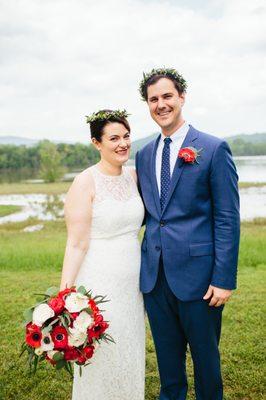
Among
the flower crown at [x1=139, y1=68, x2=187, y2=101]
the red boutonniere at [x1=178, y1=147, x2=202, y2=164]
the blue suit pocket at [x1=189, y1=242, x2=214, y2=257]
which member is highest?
the flower crown at [x1=139, y1=68, x2=187, y2=101]

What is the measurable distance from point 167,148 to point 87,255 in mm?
1266

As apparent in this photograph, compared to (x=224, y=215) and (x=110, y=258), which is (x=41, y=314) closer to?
(x=110, y=258)

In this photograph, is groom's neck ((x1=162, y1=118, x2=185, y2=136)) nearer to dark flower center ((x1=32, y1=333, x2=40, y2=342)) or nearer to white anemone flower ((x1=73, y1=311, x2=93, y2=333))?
white anemone flower ((x1=73, y1=311, x2=93, y2=333))

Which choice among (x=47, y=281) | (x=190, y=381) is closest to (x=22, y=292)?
(x=47, y=281)

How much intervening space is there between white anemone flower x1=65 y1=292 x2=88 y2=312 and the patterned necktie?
3.65 ft

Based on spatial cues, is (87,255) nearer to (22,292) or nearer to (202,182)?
(202,182)

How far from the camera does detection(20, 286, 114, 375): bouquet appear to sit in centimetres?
306

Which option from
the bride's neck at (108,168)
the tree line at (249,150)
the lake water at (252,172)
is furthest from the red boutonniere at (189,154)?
the tree line at (249,150)

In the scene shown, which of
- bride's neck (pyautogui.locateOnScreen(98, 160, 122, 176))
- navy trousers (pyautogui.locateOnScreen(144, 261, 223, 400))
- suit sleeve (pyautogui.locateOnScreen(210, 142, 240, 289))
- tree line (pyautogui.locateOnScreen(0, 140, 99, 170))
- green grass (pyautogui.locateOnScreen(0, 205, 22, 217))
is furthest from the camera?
tree line (pyautogui.locateOnScreen(0, 140, 99, 170))

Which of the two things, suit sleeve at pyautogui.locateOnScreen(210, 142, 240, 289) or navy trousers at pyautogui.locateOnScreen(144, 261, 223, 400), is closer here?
suit sleeve at pyautogui.locateOnScreen(210, 142, 240, 289)

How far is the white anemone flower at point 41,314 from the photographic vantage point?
10.1 feet

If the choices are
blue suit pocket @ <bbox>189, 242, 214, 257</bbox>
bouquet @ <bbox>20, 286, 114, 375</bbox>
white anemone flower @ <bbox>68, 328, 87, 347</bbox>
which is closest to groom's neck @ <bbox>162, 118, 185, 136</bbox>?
blue suit pocket @ <bbox>189, 242, 214, 257</bbox>

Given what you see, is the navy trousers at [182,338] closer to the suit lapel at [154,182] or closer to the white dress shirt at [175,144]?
the suit lapel at [154,182]

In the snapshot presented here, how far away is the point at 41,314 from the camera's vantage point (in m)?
3.08
